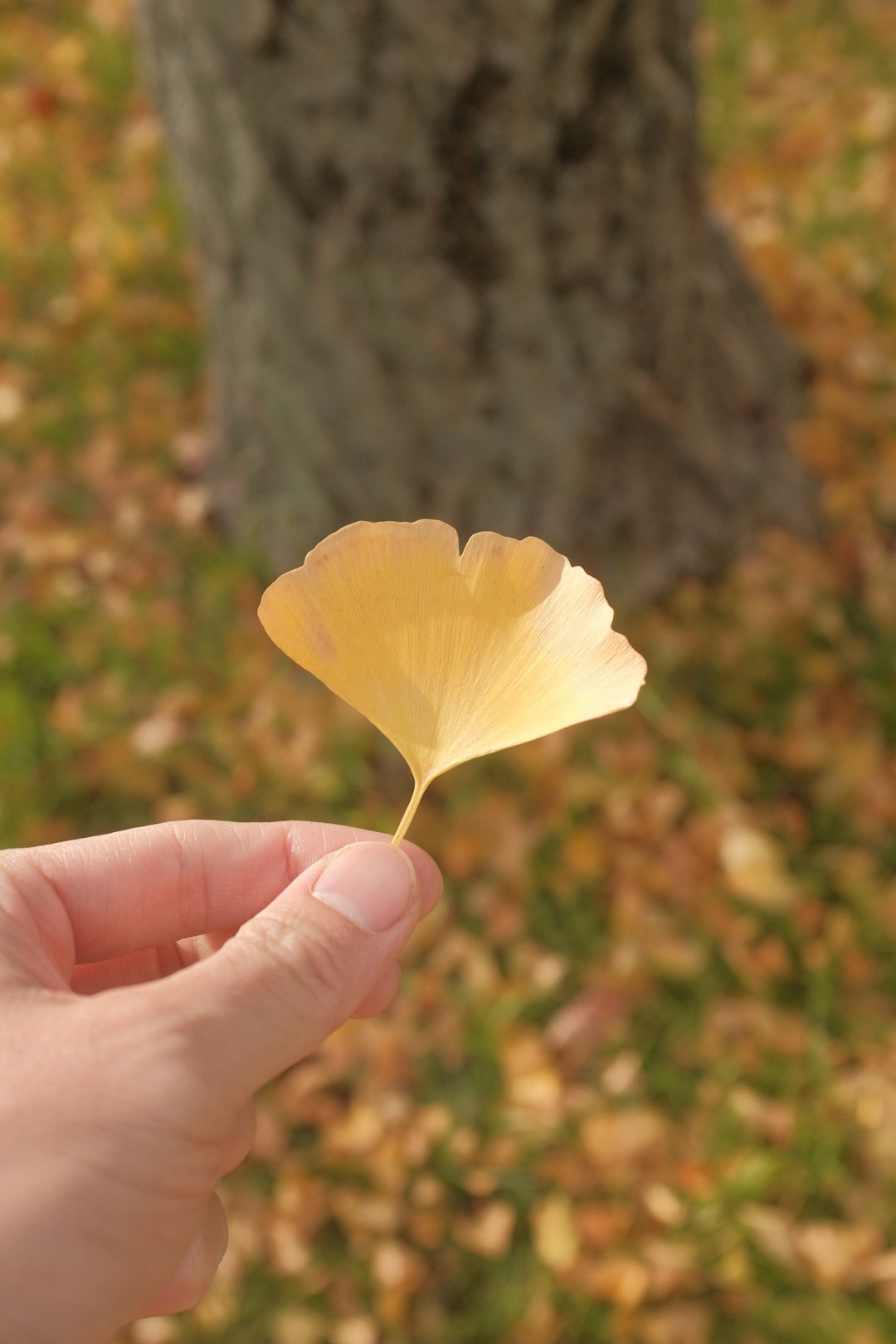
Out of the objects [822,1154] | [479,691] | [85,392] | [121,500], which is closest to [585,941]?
[822,1154]

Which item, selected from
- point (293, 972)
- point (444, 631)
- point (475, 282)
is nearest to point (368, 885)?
point (293, 972)

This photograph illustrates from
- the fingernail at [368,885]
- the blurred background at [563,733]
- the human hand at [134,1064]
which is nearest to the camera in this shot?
the human hand at [134,1064]

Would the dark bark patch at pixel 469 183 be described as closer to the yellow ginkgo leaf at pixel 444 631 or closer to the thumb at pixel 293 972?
the yellow ginkgo leaf at pixel 444 631

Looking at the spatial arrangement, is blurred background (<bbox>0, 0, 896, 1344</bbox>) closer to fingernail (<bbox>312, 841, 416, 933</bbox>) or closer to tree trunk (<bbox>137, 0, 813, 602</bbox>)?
tree trunk (<bbox>137, 0, 813, 602</bbox>)

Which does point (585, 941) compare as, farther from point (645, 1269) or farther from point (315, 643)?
point (315, 643)

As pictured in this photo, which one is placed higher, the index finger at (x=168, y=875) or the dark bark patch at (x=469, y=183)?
the dark bark patch at (x=469, y=183)

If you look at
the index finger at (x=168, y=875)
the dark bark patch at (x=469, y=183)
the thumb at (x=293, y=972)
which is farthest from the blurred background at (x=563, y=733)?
the thumb at (x=293, y=972)

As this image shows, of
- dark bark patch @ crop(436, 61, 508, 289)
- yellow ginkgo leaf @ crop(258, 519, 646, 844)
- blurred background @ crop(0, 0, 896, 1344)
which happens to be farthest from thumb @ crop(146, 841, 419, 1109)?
dark bark patch @ crop(436, 61, 508, 289)

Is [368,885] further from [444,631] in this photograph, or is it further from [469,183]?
[469,183]
